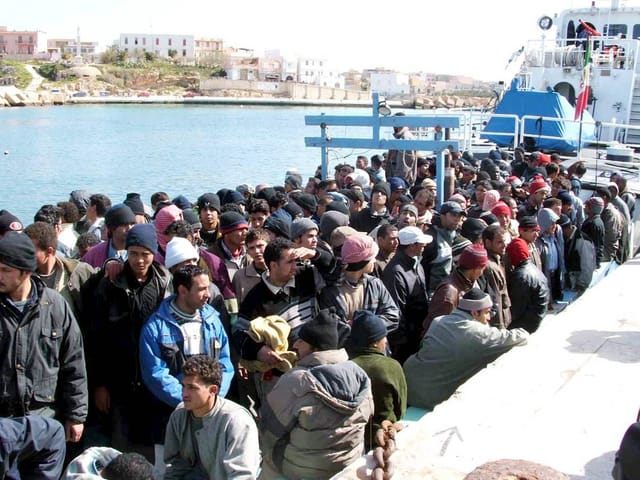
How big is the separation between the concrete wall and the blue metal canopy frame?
111m

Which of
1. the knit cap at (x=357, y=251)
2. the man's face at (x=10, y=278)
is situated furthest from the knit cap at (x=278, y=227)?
the man's face at (x=10, y=278)

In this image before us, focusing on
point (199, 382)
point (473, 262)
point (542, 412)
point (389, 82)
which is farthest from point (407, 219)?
point (389, 82)

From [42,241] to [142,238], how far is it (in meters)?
0.58

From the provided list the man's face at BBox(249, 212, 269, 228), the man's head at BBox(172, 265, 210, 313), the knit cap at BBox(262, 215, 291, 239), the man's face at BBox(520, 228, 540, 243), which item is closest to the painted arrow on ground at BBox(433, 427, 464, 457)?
the man's head at BBox(172, 265, 210, 313)

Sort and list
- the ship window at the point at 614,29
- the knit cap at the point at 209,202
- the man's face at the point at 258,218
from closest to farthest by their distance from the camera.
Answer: the man's face at the point at 258,218, the knit cap at the point at 209,202, the ship window at the point at 614,29

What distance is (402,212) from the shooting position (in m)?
6.79

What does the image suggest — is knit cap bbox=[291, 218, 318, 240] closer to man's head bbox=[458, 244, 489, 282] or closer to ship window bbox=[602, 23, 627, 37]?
man's head bbox=[458, 244, 489, 282]

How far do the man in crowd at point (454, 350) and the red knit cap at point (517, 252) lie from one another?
1.42 meters

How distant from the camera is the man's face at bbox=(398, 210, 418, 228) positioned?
660 cm

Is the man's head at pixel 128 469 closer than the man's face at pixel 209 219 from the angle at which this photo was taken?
Yes

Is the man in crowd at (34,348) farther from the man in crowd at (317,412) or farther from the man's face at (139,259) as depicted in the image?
the man in crowd at (317,412)

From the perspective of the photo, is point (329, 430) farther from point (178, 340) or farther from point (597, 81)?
point (597, 81)

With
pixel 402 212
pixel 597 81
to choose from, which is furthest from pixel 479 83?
pixel 402 212

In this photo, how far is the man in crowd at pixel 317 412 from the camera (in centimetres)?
358
